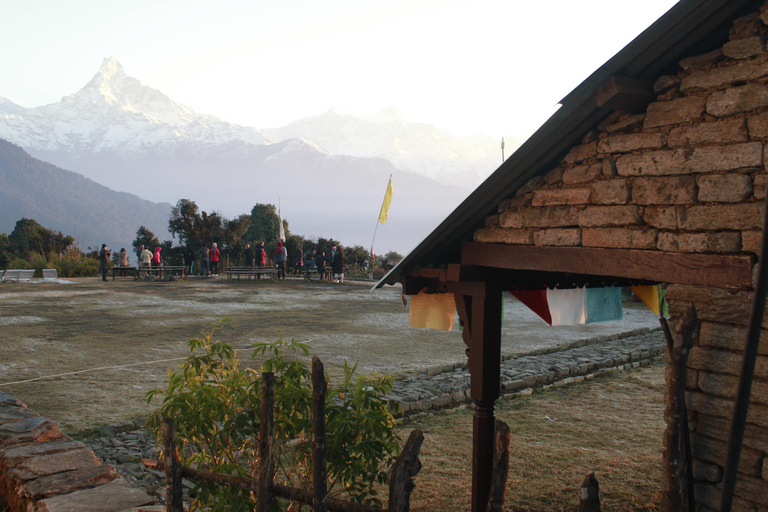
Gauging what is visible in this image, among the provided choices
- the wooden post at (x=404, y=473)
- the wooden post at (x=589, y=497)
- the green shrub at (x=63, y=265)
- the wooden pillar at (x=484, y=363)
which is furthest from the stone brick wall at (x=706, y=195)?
the green shrub at (x=63, y=265)

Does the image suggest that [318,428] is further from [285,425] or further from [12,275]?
[12,275]

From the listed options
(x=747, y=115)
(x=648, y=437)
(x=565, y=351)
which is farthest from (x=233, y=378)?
(x=565, y=351)

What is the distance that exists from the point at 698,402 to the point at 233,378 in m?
2.94

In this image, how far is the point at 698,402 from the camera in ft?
11.1

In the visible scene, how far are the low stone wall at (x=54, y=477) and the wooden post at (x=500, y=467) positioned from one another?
223cm

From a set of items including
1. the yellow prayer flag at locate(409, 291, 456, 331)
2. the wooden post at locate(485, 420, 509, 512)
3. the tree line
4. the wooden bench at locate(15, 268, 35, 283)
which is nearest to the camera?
the wooden post at locate(485, 420, 509, 512)

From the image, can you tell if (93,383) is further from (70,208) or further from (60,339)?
(70,208)

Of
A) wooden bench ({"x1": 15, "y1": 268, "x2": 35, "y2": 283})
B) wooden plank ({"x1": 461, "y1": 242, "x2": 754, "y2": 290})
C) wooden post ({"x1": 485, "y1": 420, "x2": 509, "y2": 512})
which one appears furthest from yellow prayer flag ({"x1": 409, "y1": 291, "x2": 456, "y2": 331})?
wooden bench ({"x1": 15, "y1": 268, "x2": 35, "y2": 283})

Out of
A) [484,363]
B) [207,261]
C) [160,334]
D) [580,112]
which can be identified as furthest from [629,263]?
[207,261]

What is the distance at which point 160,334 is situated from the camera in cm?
1179

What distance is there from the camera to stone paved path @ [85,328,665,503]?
17.0 feet

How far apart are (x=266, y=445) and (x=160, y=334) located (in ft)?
32.8

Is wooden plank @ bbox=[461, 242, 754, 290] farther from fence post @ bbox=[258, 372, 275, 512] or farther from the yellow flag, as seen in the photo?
the yellow flag

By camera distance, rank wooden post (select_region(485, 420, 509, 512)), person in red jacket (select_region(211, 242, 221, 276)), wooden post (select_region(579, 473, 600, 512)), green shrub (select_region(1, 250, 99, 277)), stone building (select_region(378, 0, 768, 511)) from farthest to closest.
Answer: person in red jacket (select_region(211, 242, 221, 276))
green shrub (select_region(1, 250, 99, 277))
stone building (select_region(378, 0, 768, 511))
wooden post (select_region(485, 420, 509, 512))
wooden post (select_region(579, 473, 600, 512))
